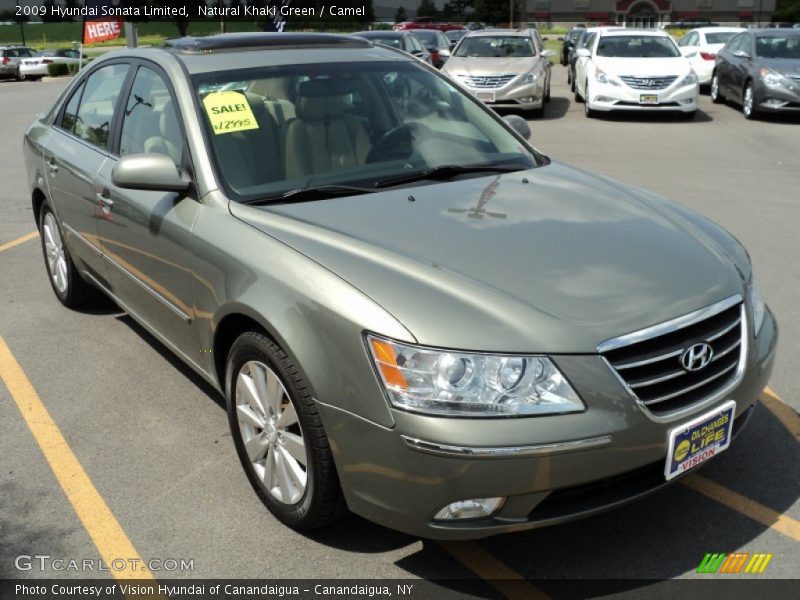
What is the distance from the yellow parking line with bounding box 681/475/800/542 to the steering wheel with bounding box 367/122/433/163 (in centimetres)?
190

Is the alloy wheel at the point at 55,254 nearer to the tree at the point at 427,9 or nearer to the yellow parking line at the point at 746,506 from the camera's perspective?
the yellow parking line at the point at 746,506

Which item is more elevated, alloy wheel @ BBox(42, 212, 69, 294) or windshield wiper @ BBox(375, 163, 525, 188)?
windshield wiper @ BBox(375, 163, 525, 188)

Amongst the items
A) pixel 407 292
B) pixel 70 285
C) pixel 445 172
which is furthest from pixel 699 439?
pixel 70 285

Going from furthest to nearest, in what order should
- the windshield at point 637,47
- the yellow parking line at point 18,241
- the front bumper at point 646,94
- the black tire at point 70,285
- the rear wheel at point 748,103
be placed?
1. the windshield at point 637,47
2. the rear wheel at point 748,103
3. the front bumper at point 646,94
4. the yellow parking line at point 18,241
5. the black tire at point 70,285

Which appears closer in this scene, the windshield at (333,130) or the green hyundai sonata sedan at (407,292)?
the green hyundai sonata sedan at (407,292)

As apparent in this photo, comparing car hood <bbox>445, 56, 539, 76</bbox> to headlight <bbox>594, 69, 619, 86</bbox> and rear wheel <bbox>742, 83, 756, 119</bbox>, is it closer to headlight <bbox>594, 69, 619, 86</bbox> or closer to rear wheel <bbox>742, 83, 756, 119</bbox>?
headlight <bbox>594, 69, 619, 86</bbox>

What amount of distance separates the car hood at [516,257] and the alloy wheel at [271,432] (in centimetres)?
52

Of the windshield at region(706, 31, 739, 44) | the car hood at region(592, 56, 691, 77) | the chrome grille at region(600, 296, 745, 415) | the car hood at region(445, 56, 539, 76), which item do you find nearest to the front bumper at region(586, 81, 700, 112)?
the car hood at region(592, 56, 691, 77)

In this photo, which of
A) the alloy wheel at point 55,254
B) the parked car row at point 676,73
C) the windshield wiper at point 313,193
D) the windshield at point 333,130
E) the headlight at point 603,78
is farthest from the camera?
the headlight at point 603,78

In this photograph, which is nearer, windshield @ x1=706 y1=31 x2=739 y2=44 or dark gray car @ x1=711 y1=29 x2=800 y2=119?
dark gray car @ x1=711 y1=29 x2=800 y2=119

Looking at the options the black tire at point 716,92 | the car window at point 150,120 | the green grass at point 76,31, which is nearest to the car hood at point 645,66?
the black tire at point 716,92

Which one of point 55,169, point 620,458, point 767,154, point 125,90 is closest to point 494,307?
point 620,458

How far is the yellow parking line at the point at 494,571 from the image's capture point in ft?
9.55

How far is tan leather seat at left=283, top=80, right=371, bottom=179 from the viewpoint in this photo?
3.83 meters
